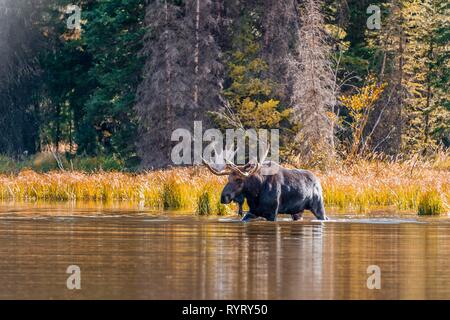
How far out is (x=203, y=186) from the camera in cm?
2738

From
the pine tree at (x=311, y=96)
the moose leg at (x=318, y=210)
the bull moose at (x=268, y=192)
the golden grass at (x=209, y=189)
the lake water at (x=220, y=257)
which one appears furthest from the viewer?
the pine tree at (x=311, y=96)

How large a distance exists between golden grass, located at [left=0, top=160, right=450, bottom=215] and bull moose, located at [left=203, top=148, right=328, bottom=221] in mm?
2190

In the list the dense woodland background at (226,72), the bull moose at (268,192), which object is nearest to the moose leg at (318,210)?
the bull moose at (268,192)

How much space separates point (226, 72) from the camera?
166 ft

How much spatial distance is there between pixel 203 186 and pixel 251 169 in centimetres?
374

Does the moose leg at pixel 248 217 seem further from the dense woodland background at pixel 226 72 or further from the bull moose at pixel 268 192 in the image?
the dense woodland background at pixel 226 72

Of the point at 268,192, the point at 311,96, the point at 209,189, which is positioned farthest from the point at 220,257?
the point at 311,96

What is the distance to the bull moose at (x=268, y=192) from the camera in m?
23.5

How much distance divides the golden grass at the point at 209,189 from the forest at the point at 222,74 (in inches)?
308

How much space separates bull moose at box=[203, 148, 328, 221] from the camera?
23.5 m
